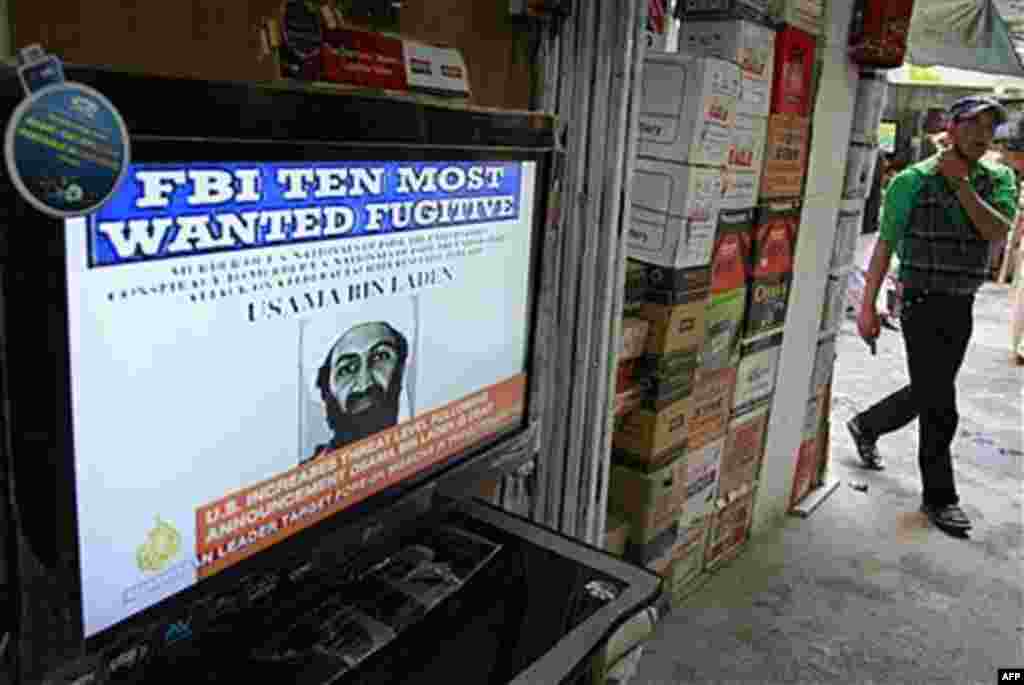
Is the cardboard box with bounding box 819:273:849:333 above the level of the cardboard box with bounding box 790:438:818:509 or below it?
above

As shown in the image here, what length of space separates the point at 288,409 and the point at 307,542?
5.8 inches

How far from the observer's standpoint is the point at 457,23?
4.45 ft

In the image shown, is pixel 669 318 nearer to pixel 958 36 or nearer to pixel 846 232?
pixel 846 232

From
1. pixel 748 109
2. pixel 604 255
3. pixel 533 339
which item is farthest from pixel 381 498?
pixel 748 109

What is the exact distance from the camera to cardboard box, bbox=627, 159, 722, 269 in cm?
Answer: 208

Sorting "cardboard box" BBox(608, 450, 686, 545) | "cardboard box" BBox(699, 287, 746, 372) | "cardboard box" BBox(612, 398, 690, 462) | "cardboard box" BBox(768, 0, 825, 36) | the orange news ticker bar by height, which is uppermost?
"cardboard box" BBox(768, 0, 825, 36)

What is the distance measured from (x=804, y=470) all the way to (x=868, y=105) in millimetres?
1346

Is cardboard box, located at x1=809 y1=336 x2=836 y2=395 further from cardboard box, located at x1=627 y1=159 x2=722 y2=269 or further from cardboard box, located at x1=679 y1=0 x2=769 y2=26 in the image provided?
cardboard box, located at x1=679 y1=0 x2=769 y2=26

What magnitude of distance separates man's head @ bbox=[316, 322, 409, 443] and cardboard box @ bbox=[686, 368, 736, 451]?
1.51 m

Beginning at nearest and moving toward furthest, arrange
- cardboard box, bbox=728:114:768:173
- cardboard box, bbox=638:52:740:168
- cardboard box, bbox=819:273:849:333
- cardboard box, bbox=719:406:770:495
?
cardboard box, bbox=638:52:740:168
cardboard box, bbox=728:114:768:173
cardboard box, bbox=719:406:770:495
cardboard box, bbox=819:273:849:333

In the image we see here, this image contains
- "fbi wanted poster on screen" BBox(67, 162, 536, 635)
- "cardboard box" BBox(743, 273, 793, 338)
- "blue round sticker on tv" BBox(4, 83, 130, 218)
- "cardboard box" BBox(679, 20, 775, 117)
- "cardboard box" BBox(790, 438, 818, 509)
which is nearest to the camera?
"blue round sticker on tv" BBox(4, 83, 130, 218)

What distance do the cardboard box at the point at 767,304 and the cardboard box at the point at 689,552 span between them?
0.60 m

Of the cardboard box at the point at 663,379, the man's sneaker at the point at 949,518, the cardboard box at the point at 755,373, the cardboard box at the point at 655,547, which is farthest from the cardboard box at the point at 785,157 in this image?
the man's sneaker at the point at 949,518

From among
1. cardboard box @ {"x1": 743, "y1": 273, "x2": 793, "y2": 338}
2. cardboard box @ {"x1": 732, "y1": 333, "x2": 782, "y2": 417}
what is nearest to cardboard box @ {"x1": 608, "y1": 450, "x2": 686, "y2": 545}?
cardboard box @ {"x1": 732, "y1": 333, "x2": 782, "y2": 417}
